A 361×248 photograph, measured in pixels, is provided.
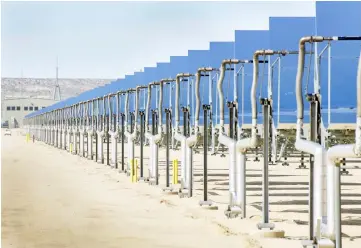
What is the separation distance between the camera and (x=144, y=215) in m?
11.2

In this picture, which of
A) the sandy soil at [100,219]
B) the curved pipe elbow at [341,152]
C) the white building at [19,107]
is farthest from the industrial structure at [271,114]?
the white building at [19,107]

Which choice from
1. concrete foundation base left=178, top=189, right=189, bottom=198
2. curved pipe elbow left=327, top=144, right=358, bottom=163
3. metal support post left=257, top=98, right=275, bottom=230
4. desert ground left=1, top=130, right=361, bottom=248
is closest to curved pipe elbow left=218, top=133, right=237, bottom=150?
desert ground left=1, top=130, right=361, bottom=248

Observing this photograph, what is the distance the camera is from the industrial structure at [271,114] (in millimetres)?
7863

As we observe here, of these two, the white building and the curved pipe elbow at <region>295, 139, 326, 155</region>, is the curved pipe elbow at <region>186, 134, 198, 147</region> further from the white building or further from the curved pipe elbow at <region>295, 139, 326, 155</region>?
the white building

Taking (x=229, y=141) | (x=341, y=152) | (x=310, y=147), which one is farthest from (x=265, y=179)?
(x=341, y=152)

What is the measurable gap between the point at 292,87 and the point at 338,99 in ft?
10.9

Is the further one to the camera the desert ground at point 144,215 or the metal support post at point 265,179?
the metal support post at point 265,179

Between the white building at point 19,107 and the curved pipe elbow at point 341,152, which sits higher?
the white building at point 19,107

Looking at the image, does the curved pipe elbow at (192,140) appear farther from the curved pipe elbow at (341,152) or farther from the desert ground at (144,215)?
the curved pipe elbow at (341,152)

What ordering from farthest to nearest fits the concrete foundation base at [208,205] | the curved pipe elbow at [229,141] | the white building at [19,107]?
1. the white building at [19,107]
2. the concrete foundation base at [208,205]
3. the curved pipe elbow at [229,141]

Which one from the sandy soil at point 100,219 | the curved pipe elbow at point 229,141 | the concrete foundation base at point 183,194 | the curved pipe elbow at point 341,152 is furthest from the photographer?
the concrete foundation base at point 183,194

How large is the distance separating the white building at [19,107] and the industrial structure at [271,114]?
327 ft

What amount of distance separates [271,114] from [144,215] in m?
2.32

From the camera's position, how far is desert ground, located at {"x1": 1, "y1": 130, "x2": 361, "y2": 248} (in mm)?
8773
